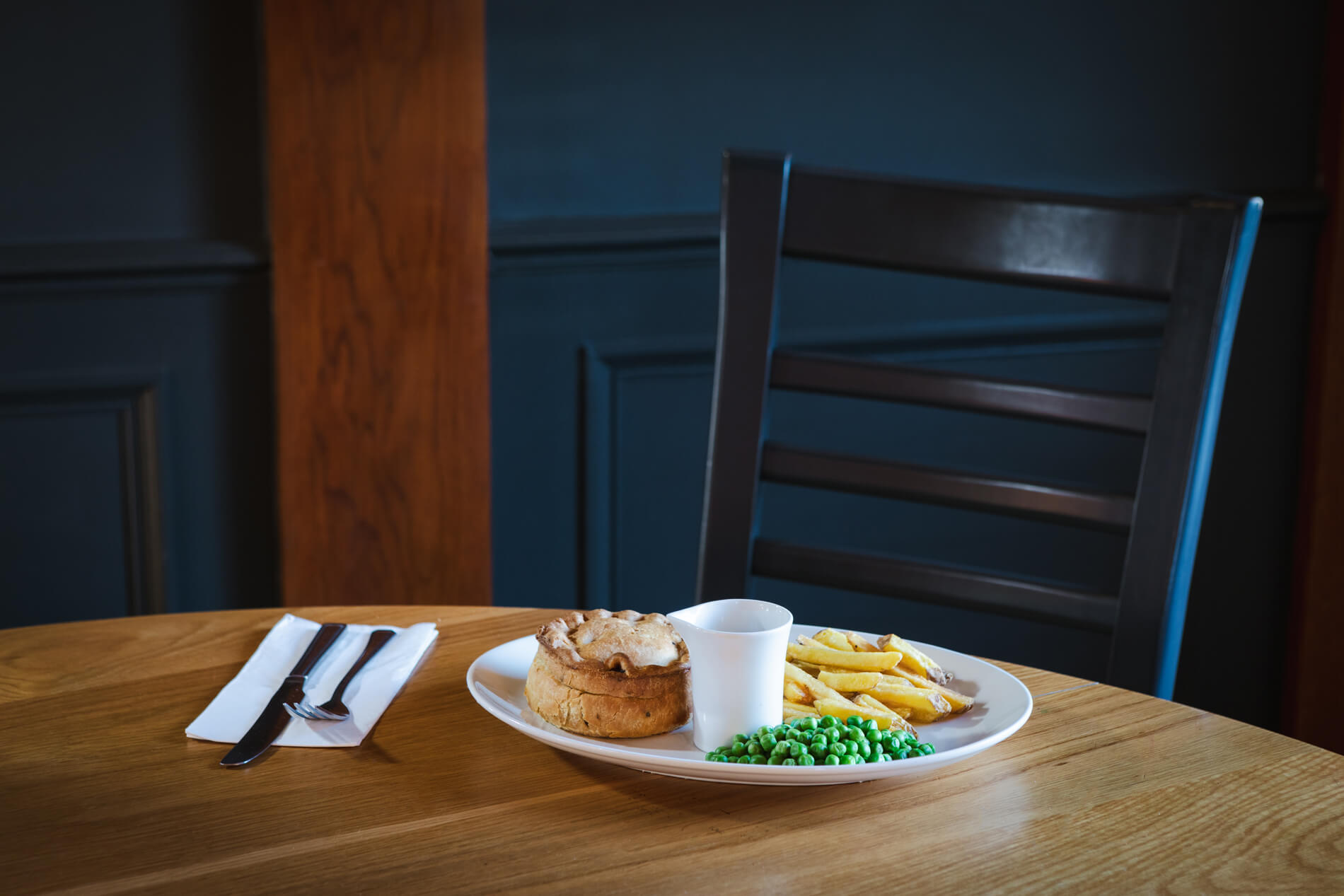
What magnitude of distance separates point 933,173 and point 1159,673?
1.25 meters

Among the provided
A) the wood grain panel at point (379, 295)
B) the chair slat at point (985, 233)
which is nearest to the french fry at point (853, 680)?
the chair slat at point (985, 233)

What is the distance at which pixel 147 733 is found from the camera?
0.74 m

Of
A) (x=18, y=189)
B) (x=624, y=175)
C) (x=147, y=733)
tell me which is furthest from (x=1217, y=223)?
(x=18, y=189)

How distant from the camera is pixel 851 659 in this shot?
0.75m

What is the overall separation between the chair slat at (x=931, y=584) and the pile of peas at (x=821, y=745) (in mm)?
416

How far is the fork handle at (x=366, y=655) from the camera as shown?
785 mm

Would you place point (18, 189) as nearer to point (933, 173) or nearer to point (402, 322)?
point (402, 322)

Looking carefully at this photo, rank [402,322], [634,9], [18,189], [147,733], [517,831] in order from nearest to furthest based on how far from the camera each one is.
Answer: [517,831] → [147,733] → [18,189] → [402,322] → [634,9]

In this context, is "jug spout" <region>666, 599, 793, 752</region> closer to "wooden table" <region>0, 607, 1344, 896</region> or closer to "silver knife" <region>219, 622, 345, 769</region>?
"wooden table" <region>0, 607, 1344, 896</region>

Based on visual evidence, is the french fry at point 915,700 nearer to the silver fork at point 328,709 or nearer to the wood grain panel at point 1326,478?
the silver fork at point 328,709

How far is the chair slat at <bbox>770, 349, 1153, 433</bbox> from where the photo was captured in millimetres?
1062

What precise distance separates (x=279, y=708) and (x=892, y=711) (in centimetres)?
36

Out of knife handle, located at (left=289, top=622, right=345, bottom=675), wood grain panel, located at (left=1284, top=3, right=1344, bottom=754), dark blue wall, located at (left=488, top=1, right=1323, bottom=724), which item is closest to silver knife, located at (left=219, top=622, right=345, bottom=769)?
knife handle, located at (left=289, top=622, right=345, bottom=675)

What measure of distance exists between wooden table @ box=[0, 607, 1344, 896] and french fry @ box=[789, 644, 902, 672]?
0.24ft
